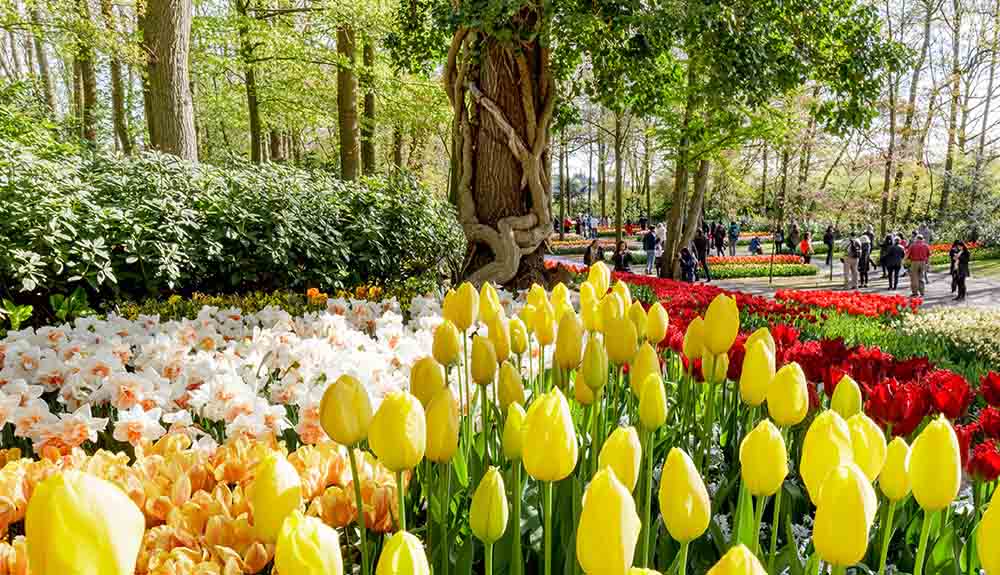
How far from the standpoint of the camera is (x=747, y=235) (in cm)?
4016

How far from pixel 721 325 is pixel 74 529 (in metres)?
1.41

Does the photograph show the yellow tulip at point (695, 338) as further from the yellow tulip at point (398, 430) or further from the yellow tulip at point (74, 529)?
the yellow tulip at point (74, 529)

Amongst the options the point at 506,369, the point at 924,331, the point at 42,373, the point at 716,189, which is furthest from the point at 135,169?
the point at 716,189

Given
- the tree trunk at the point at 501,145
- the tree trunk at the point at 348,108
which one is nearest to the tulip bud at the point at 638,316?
the tree trunk at the point at 501,145

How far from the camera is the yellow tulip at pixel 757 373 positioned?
1.40 meters

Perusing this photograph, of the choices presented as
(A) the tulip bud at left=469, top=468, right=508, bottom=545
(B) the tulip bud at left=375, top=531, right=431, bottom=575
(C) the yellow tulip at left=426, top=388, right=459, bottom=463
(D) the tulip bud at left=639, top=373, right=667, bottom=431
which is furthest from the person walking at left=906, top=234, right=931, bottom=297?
(B) the tulip bud at left=375, top=531, right=431, bottom=575

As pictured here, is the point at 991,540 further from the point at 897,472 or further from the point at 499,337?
the point at 499,337

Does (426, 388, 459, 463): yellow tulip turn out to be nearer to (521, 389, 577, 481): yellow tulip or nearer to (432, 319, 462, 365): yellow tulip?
(521, 389, 577, 481): yellow tulip

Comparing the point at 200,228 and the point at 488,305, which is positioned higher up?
the point at 200,228

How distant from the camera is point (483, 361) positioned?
1.64 metres

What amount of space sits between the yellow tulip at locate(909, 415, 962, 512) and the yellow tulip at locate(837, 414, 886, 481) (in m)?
0.05

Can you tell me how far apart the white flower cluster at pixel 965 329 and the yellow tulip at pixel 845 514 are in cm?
611

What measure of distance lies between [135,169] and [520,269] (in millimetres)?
3849

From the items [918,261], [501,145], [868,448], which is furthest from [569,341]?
[918,261]
